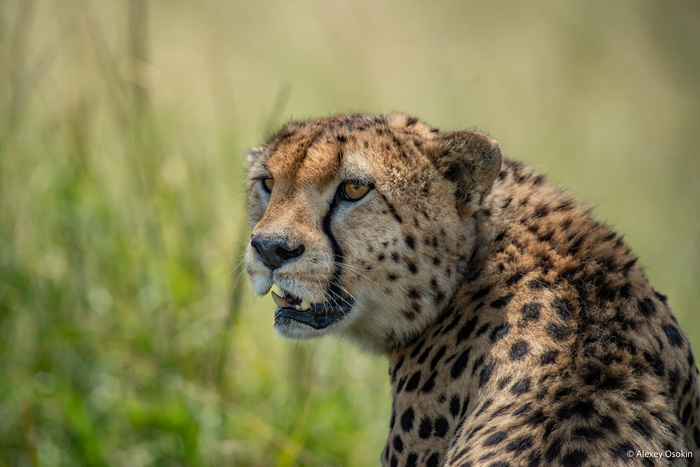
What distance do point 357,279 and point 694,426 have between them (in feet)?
3.50

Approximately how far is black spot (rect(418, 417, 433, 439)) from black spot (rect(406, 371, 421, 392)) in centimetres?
12

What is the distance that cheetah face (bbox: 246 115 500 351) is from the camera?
2432 mm

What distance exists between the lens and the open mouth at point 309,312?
2.54m

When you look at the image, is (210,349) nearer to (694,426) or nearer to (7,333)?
(7,333)

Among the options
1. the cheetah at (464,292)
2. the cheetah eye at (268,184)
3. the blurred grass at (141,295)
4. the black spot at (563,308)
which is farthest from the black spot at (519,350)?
the cheetah eye at (268,184)

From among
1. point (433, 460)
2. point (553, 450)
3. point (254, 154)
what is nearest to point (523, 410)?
point (553, 450)

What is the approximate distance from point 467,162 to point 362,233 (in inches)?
16.2

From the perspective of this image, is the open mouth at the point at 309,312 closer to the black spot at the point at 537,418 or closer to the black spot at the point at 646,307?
the black spot at the point at 537,418

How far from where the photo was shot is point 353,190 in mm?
2508

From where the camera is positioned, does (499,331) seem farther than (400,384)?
No

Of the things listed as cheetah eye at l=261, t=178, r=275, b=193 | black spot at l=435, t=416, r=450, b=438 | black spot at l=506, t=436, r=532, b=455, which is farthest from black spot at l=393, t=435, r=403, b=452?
cheetah eye at l=261, t=178, r=275, b=193

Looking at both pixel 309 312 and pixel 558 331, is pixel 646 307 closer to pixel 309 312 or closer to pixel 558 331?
pixel 558 331

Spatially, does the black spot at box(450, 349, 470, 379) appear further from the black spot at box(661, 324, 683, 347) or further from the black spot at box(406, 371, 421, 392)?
the black spot at box(661, 324, 683, 347)

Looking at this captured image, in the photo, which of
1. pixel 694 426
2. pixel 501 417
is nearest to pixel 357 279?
pixel 501 417
